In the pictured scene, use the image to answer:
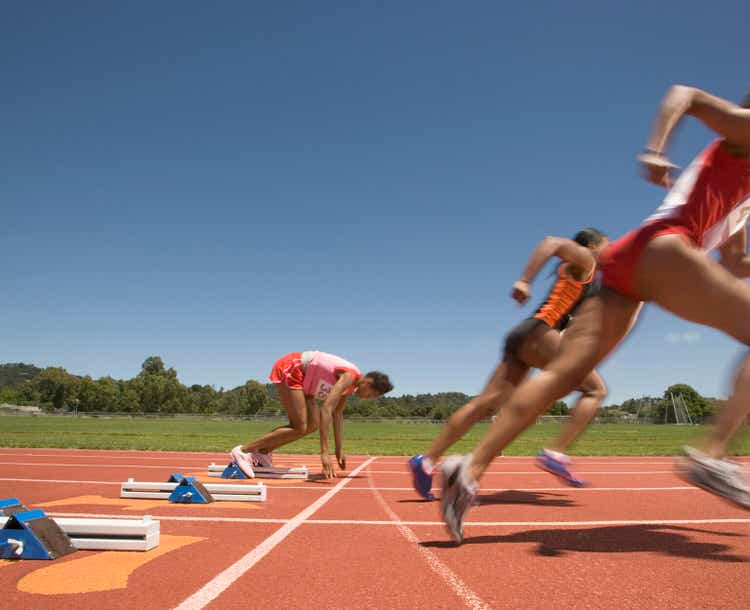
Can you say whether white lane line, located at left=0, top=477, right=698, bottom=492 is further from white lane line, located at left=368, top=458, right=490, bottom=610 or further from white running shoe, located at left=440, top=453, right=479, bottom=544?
white running shoe, located at left=440, top=453, right=479, bottom=544

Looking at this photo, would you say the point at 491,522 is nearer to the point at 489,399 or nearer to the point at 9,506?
the point at 489,399

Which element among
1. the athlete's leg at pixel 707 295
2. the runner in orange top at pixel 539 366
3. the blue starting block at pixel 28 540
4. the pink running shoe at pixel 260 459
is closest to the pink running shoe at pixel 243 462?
the pink running shoe at pixel 260 459

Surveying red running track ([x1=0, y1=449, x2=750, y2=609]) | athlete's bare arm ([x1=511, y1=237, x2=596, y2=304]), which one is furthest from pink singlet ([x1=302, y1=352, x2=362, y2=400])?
athlete's bare arm ([x1=511, y1=237, x2=596, y2=304])

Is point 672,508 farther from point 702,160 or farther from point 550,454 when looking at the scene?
point 702,160

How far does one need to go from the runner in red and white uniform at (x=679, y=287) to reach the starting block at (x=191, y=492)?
238cm

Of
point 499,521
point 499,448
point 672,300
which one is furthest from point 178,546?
point 672,300

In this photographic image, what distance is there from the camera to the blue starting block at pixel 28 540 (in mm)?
2457

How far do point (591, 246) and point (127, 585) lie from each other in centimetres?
402

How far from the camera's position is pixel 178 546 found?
2834mm

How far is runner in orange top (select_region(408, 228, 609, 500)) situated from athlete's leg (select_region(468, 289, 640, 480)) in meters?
1.28

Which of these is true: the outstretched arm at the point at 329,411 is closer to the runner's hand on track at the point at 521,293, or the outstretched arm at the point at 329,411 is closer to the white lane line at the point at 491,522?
the white lane line at the point at 491,522

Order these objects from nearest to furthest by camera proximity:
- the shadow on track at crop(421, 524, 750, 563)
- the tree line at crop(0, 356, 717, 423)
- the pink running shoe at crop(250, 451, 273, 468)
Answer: the shadow on track at crop(421, 524, 750, 563) < the pink running shoe at crop(250, 451, 273, 468) < the tree line at crop(0, 356, 717, 423)

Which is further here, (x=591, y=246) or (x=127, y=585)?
(x=591, y=246)

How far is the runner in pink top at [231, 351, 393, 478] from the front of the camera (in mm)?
6496
